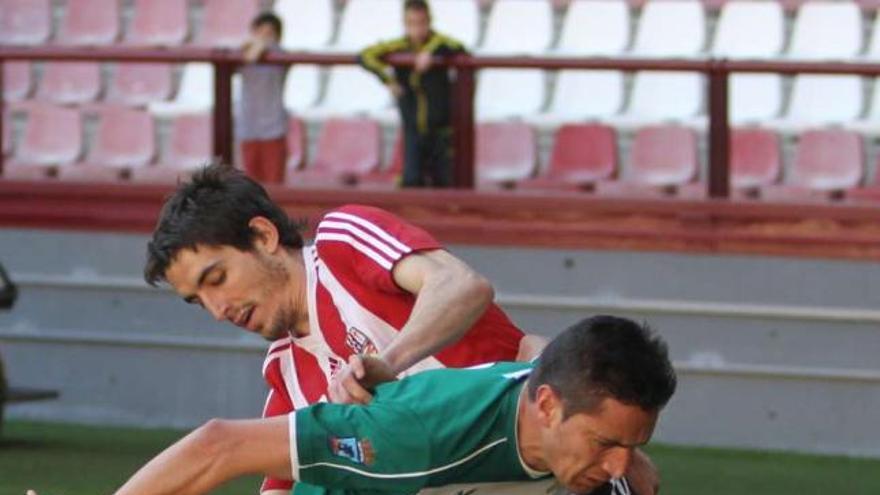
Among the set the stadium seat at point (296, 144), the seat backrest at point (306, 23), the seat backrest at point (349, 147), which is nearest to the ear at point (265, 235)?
the seat backrest at point (349, 147)

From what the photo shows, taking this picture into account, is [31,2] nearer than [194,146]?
No

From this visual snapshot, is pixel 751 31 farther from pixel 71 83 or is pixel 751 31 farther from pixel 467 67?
pixel 71 83

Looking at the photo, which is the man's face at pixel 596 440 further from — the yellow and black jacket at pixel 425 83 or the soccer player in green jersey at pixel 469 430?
the yellow and black jacket at pixel 425 83

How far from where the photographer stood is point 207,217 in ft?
16.0

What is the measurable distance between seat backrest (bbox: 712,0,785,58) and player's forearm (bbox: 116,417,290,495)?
9.72 m

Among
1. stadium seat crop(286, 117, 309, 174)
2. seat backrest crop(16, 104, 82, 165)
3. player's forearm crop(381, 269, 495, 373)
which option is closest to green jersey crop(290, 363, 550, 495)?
player's forearm crop(381, 269, 495, 373)

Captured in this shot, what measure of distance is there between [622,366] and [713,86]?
23.0 ft

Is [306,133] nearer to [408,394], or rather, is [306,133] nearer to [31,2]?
[31,2]

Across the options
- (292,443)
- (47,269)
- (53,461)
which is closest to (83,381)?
(47,269)

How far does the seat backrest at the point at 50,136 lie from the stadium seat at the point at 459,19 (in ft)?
7.29

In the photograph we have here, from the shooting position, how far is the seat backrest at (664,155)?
39.9ft

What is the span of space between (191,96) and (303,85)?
0.70m

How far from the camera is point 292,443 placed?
13.7ft

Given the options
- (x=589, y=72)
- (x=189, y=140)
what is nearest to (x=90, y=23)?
(x=189, y=140)
